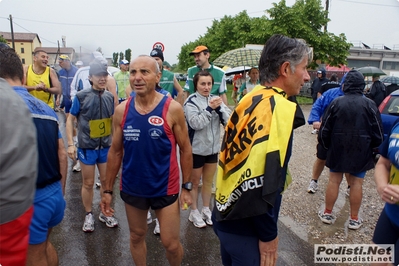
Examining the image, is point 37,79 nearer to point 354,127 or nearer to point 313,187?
point 354,127

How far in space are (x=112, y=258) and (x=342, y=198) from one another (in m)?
3.80

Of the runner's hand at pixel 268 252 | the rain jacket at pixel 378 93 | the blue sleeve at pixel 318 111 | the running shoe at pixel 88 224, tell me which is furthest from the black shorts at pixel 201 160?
the rain jacket at pixel 378 93

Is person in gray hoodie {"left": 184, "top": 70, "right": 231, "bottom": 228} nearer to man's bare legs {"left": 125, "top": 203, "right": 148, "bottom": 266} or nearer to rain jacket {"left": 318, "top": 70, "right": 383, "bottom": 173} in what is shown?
man's bare legs {"left": 125, "top": 203, "right": 148, "bottom": 266}

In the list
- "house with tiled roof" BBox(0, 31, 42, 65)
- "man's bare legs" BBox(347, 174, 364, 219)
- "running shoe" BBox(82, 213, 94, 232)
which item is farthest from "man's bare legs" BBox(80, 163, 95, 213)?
"house with tiled roof" BBox(0, 31, 42, 65)

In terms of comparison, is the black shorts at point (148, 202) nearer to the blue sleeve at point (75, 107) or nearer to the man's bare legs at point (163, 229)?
the man's bare legs at point (163, 229)

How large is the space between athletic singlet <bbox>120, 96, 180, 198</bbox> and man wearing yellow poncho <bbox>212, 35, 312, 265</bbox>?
0.78m

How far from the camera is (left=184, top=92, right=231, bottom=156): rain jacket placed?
12.3 feet

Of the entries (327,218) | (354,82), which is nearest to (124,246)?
(327,218)

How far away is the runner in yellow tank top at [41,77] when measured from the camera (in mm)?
4957

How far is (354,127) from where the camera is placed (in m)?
3.85

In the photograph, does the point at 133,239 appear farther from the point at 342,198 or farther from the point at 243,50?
the point at 243,50

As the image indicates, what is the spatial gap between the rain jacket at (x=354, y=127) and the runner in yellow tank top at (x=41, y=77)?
4385 mm

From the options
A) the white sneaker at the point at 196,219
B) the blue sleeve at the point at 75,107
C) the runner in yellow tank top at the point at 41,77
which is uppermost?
the runner in yellow tank top at the point at 41,77

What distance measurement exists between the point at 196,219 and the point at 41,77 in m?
3.48
